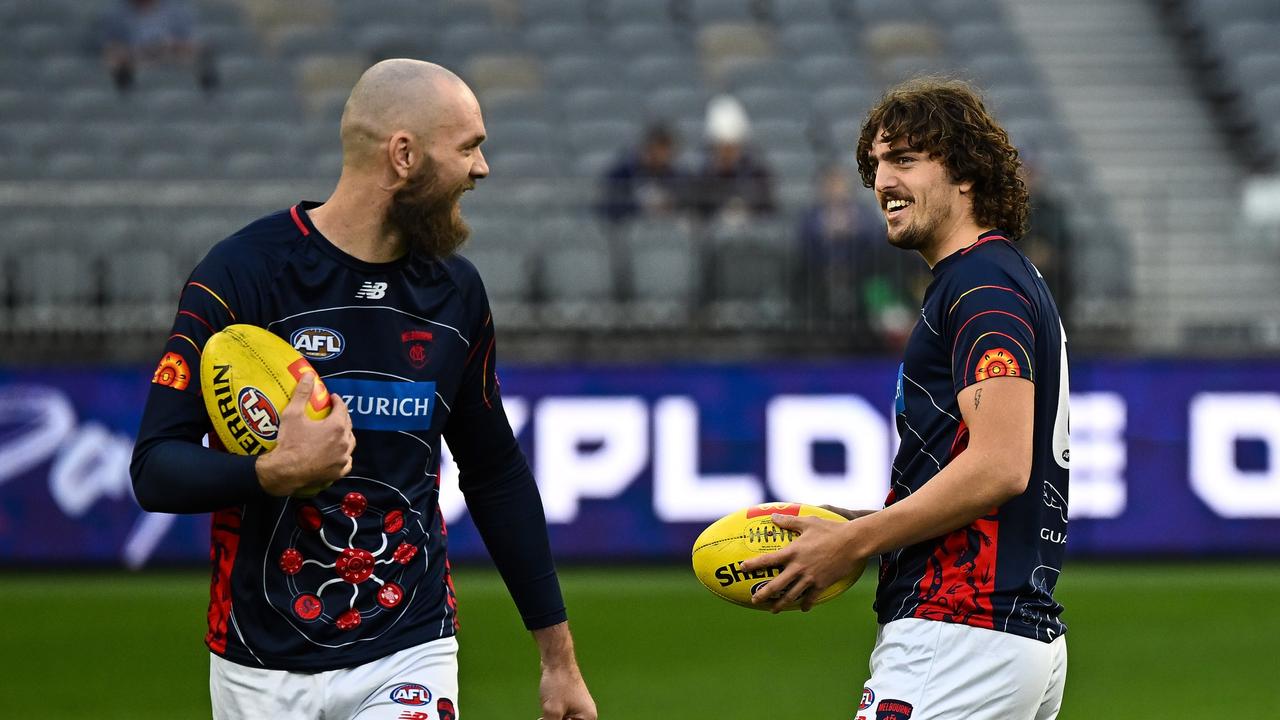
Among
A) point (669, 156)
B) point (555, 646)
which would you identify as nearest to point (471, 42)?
point (669, 156)

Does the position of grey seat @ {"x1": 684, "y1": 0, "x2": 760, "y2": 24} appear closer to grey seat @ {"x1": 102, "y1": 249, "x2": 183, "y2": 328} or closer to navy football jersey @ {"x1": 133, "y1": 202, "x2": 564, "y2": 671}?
grey seat @ {"x1": 102, "y1": 249, "x2": 183, "y2": 328}

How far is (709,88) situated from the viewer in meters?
17.0

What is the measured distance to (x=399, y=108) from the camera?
3697 millimetres

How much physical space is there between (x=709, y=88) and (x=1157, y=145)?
515 centimetres

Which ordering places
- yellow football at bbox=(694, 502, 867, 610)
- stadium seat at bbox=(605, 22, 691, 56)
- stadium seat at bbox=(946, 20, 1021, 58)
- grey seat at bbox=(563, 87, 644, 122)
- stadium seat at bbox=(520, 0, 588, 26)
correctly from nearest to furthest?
yellow football at bbox=(694, 502, 867, 610), grey seat at bbox=(563, 87, 644, 122), stadium seat at bbox=(605, 22, 691, 56), stadium seat at bbox=(946, 20, 1021, 58), stadium seat at bbox=(520, 0, 588, 26)

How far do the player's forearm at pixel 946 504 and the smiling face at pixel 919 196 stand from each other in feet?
1.80

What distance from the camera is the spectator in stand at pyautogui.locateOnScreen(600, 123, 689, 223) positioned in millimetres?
12555

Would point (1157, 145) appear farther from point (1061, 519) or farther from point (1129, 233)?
point (1061, 519)

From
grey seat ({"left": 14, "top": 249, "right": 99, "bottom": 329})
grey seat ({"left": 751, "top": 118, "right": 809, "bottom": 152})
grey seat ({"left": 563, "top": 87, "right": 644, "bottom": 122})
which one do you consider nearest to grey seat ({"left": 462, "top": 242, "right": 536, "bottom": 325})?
grey seat ({"left": 14, "top": 249, "right": 99, "bottom": 329})

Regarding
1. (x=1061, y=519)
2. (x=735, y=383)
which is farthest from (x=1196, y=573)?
(x=1061, y=519)

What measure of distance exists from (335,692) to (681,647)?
5.61 meters

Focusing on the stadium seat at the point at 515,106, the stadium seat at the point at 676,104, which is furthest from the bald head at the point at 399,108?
the stadium seat at the point at 515,106

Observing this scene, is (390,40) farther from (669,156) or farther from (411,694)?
(411,694)

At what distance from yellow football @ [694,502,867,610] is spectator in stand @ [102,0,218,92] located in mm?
13468
